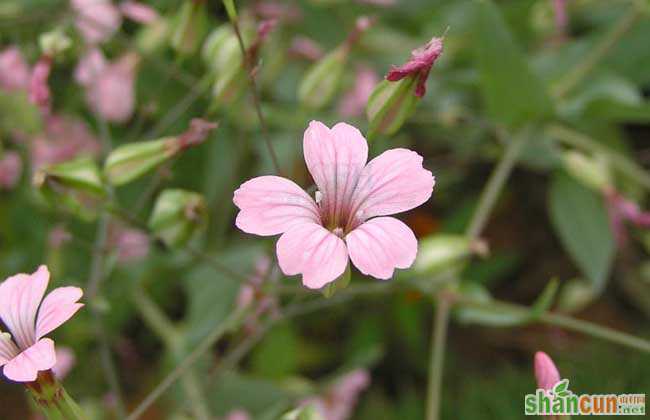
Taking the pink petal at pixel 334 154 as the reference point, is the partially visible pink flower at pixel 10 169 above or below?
below

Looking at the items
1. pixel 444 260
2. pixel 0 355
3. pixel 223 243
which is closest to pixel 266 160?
pixel 223 243

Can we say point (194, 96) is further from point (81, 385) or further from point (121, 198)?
point (81, 385)

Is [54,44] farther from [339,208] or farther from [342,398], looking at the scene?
[342,398]

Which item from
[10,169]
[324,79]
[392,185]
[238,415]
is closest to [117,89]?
[10,169]

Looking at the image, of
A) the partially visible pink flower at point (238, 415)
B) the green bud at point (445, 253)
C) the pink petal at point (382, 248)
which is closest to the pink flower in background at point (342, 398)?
the partially visible pink flower at point (238, 415)

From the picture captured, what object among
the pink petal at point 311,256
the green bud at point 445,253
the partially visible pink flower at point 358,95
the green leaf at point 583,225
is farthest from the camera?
the partially visible pink flower at point 358,95

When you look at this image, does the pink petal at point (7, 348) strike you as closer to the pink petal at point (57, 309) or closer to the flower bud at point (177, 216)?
the pink petal at point (57, 309)

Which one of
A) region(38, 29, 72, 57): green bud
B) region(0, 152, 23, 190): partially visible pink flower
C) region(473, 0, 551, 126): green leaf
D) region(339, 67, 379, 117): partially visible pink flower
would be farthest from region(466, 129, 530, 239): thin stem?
region(0, 152, 23, 190): partially visible pink flower
